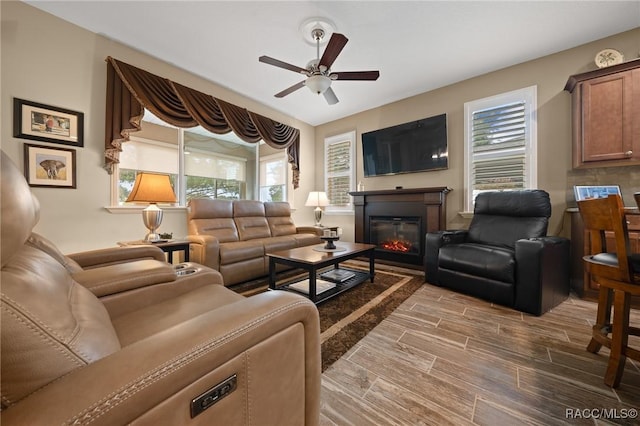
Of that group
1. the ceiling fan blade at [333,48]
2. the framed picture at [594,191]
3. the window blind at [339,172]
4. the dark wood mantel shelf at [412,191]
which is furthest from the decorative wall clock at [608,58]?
the window blind at [339,172]

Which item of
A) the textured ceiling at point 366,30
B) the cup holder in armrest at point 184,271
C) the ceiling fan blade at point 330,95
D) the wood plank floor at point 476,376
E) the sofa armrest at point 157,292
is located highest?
the textured ceiling at point 366,30

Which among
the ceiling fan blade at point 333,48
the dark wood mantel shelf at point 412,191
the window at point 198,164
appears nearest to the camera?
the ceiling fan blade at point 333,48

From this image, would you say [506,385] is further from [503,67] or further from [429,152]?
[503,67]

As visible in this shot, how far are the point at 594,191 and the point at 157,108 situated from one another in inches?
194

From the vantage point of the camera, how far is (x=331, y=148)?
496 cm

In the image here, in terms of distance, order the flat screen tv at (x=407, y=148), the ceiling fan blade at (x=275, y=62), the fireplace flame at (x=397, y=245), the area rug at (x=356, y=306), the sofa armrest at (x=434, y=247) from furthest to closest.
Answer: the fireplace flame at (x=397, y=245)
the flat screen tv at (x=407, y=148)
the sofa armrest at (x=434, y=247)
the ceiling fan blade at (x=275, y=62)
the area rug at (x=356, y=306)

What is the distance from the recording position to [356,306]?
218 cm

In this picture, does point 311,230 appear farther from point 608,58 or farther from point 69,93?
point 608,58

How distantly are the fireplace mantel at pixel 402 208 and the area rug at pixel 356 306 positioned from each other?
0.59 metres

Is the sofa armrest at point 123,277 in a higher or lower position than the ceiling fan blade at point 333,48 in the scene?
lower

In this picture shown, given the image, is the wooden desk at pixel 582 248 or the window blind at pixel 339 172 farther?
the window blind at pixel 339 172

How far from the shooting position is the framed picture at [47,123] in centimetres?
213

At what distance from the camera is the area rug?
1.63m

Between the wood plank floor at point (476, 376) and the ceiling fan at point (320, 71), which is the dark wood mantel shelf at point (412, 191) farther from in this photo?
the wood plank floor at point (476, 376)
